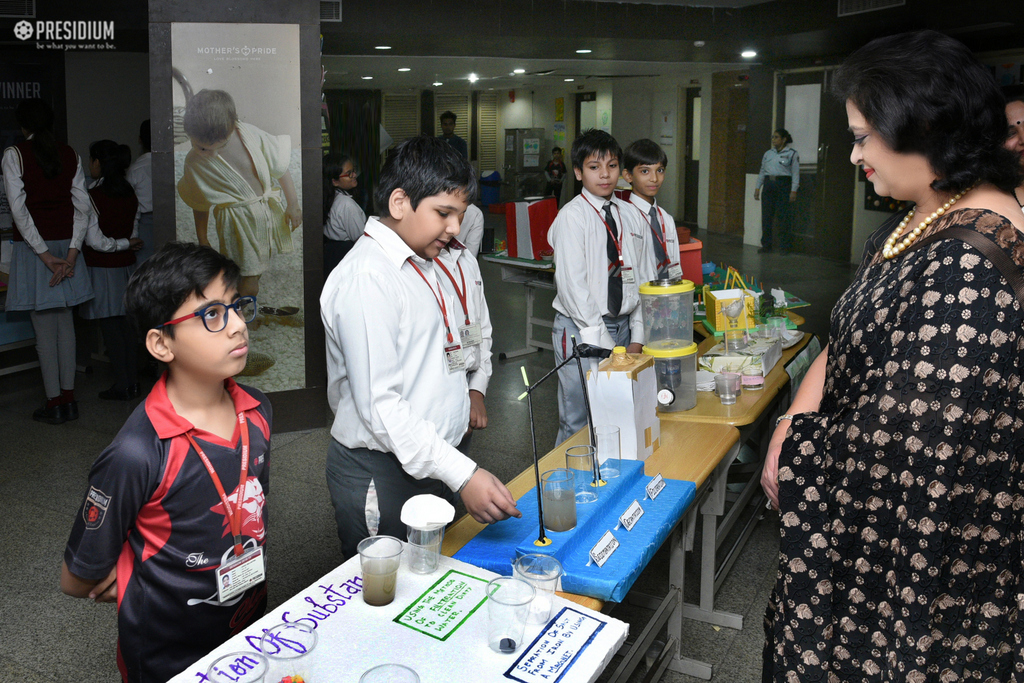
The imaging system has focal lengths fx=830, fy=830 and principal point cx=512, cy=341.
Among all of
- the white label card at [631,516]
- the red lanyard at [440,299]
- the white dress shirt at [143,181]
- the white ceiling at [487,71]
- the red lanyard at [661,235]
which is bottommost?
the white label card at [631,516]

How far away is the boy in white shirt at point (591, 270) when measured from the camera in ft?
11.9

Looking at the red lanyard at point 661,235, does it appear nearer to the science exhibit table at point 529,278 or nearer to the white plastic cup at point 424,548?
the science exhibit table at point 529,278

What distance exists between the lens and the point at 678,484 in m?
2.26

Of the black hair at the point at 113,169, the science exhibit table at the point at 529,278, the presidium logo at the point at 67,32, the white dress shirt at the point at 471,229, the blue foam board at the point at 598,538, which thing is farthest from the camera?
the presidium logo at the point at 67,32

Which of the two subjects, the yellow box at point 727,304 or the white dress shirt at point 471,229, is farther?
the white dress shirt at point 471,229

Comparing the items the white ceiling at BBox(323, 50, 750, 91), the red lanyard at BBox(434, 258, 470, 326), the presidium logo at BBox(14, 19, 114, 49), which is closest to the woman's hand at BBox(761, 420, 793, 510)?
the red lanyard at BBox(434, 258, 470, 326)

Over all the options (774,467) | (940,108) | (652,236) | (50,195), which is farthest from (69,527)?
(940,108)

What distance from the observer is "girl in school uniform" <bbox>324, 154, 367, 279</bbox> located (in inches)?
241

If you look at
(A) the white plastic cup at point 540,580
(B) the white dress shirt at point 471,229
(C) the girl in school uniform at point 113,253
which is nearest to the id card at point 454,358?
(A) the white plastic cup at point 540,580

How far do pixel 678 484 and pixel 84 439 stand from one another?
3.85 meters

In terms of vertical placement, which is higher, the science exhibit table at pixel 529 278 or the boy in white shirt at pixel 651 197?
the boy in white shirt at pixel 651 197

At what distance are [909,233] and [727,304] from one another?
210cm

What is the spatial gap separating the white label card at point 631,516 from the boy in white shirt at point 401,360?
0.33 meters

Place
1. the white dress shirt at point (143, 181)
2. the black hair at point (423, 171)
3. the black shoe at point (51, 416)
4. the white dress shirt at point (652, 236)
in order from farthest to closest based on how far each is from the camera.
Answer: the white dress shirt at point (143, 181), the black shoe at point (51, 416), the white dress shirt at point (652, 236), the black hair at point (423, 171)
